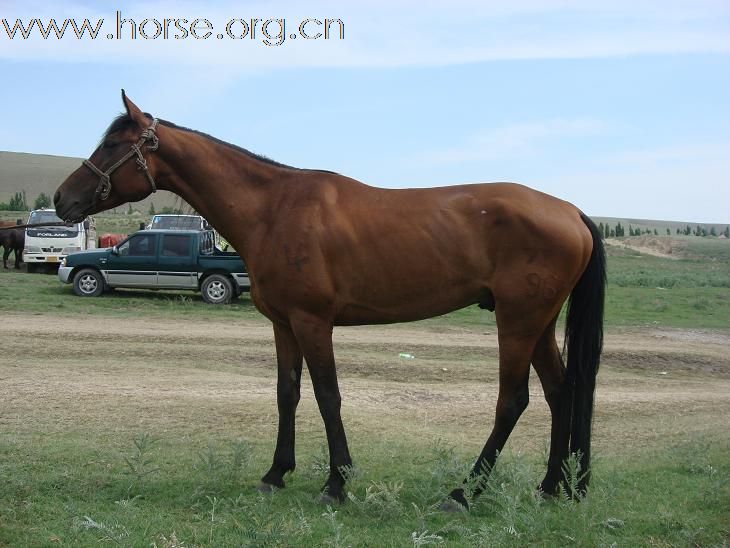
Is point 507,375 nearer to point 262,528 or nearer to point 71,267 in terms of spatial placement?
point 262,528

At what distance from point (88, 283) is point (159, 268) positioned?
180 cm

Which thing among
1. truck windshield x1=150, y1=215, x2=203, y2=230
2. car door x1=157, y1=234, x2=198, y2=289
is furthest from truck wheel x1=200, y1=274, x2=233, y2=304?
truck windshield x1=150, y1=215, x2=203, y2=230

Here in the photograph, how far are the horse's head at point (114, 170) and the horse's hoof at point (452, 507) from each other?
295 centimetres

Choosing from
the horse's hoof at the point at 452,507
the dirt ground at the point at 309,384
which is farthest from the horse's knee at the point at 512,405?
the dirt ground at the point at 309,384

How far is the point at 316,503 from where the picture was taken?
5523mm

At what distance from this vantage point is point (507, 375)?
551 centimetres

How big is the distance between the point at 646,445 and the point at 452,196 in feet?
12.2

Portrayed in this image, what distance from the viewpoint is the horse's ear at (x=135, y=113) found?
5.61 metres

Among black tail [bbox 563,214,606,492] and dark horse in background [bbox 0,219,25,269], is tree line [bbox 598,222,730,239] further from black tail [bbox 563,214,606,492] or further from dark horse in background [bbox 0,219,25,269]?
black tail [bbox 563,214,606,492]

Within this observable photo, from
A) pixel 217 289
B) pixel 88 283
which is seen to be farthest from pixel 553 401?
pixel 88 283

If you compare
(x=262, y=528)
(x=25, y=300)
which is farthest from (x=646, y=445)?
(x=25, y=300)

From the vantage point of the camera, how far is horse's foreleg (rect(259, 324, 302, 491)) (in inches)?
232

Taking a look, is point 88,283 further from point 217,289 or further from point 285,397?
point 285,397

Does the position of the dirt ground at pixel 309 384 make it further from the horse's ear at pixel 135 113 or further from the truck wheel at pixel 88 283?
the truck wheel at pixel 88 283
